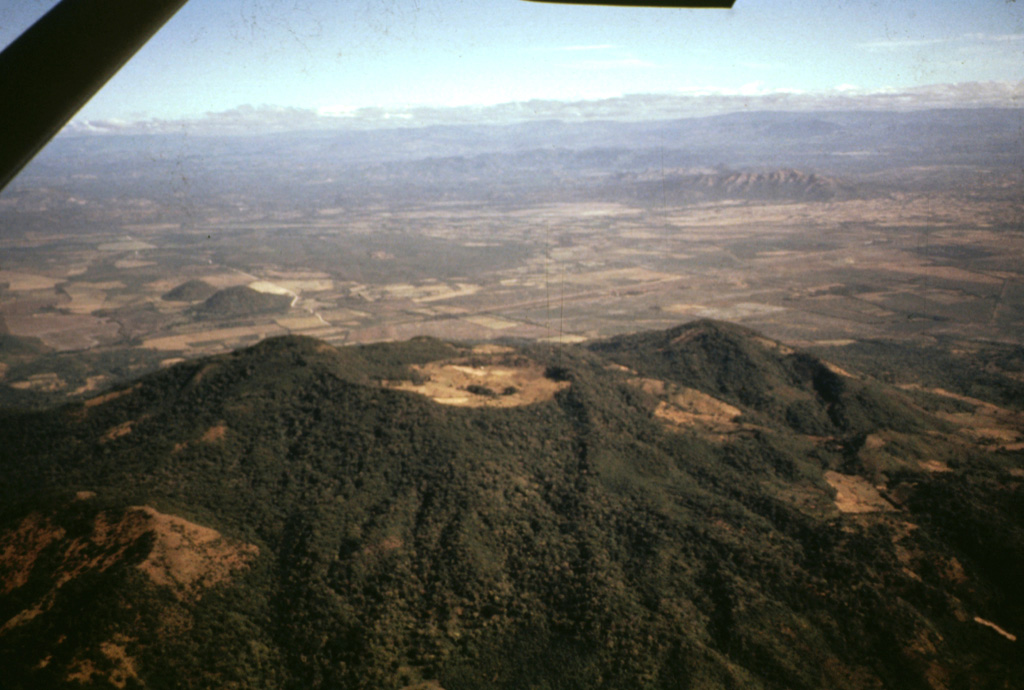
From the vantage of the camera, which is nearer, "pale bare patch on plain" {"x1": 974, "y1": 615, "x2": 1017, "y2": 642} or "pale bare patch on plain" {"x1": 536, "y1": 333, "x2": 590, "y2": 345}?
"pale bare patch on plain" {"x1": 974, "y1": 615, "x2": 1017, "y2": 642}

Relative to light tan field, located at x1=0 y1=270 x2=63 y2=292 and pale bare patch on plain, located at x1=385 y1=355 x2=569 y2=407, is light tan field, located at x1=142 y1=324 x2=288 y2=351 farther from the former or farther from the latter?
pale bare patch on plain, located at x1=385 y1=355 x2=569 y2=407

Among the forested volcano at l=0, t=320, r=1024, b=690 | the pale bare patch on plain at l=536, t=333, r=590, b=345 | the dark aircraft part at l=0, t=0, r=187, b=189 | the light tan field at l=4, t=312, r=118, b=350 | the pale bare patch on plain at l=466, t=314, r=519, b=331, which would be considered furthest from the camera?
the pale bare patch on plain at l=466, t=314, r=519, b=331

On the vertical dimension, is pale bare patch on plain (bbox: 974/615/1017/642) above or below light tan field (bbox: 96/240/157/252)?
below

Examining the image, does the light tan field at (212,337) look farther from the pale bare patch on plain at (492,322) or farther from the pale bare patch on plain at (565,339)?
the pale bare patch on plain at (565,339)

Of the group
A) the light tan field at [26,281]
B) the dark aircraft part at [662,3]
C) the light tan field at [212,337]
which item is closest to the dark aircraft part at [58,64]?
the dark aircraft part at [662,3]

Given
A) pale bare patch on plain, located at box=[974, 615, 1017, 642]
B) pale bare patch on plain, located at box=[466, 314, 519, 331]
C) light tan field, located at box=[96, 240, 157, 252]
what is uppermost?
light tan field, located at box=[96, 240, 157, 252]

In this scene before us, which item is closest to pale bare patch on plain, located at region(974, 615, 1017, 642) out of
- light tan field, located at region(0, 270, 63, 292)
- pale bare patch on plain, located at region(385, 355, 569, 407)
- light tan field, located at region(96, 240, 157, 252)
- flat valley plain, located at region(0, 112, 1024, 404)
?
pale bare patch on plain, located at region(385, 355, 569, 407)

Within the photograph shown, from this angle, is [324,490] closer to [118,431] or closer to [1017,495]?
[118,431]

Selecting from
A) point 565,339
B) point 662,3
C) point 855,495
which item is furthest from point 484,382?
point 565,339
